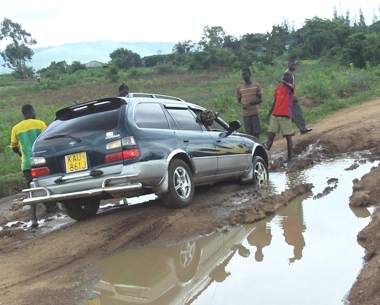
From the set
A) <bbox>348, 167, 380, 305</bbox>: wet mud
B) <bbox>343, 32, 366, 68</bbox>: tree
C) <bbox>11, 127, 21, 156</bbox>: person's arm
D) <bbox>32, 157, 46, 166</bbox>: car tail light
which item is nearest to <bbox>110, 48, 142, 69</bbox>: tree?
<bbox>343, 32, 366, 68</bbox>: tree

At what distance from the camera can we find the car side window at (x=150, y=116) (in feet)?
23.1

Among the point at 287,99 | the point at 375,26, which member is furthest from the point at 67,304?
Result: the point at 375,26

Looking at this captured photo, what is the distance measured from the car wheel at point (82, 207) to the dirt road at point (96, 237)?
16 cm

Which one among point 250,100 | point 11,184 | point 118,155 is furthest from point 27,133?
point 250,100

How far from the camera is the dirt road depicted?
5.11 m

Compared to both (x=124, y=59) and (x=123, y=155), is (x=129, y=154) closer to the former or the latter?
(x=123, y=155)

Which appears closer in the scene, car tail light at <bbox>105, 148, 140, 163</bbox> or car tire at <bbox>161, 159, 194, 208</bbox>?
car tail light at <bbox>105, 148, 140, 163</bbox>

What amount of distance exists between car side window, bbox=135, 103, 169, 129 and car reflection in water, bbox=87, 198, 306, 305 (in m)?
1.64

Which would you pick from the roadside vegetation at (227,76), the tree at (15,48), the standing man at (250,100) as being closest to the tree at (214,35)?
the roadside vegetation at (227,76)

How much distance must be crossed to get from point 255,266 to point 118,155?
219 centimetres

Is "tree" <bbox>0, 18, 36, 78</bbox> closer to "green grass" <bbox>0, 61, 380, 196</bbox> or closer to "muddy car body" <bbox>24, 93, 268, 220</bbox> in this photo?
"green grass" <bbox>0, 61, 380, 196</bbox>

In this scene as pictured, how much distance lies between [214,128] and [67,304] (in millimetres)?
4487

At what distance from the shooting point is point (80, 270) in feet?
18.2

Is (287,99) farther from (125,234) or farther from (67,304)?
(67,304)
